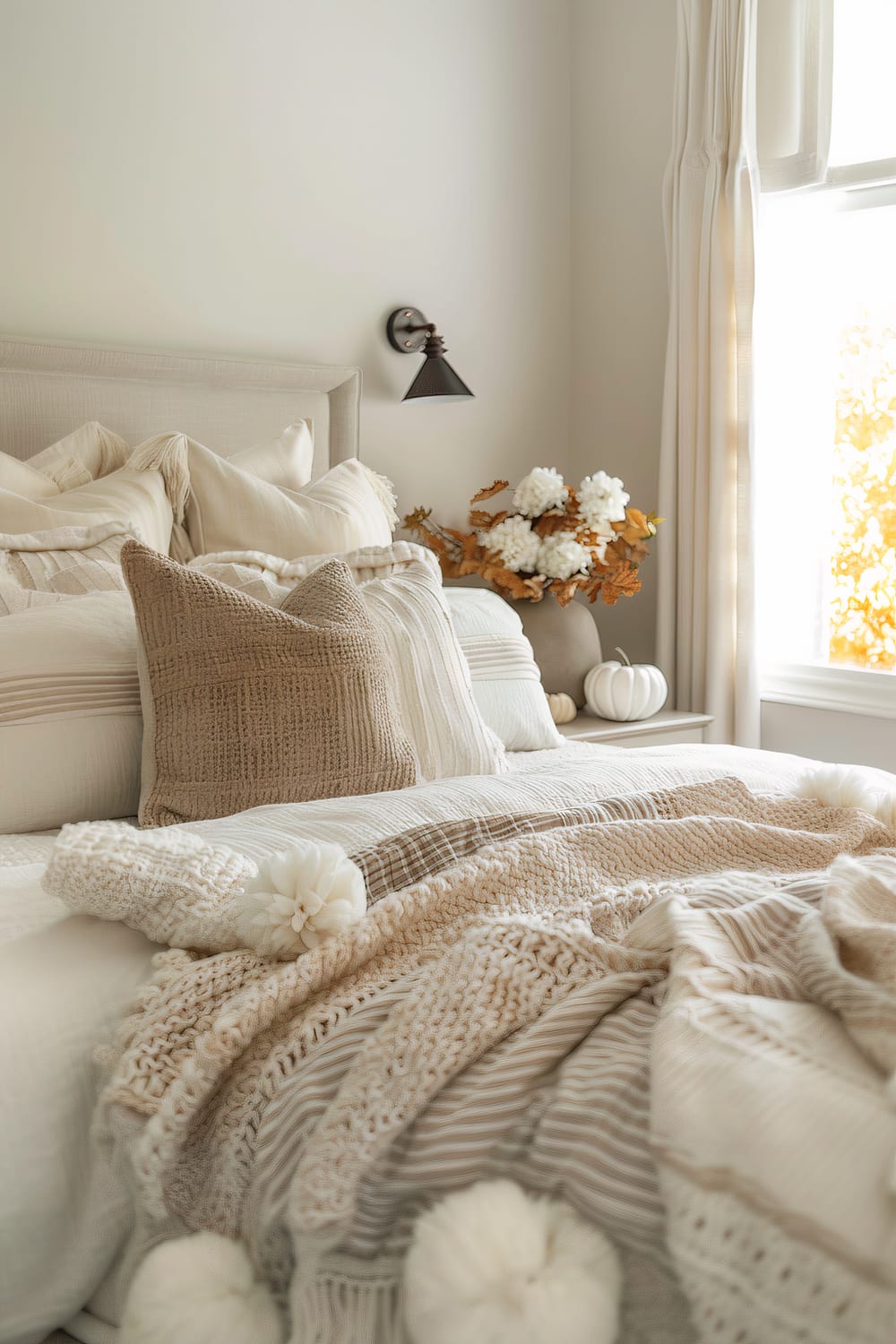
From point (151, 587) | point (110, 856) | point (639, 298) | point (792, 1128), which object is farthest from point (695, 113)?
point (792, 1128)

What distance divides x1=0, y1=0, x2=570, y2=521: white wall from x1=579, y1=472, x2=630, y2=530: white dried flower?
0.54m

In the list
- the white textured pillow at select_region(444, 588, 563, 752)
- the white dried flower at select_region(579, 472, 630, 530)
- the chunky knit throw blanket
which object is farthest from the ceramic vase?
the chunky knit throw blanket

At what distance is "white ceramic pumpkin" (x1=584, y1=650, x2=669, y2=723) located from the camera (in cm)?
268

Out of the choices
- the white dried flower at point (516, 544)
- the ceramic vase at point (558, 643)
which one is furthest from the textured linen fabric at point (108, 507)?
the ceramic vase at point (558, 643)

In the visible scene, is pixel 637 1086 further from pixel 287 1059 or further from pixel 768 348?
pixel 768 348

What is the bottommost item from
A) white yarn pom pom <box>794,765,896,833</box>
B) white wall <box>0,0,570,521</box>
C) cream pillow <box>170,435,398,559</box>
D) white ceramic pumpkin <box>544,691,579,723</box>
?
white ceramic pumpkin <box>544,691,579,723</box>

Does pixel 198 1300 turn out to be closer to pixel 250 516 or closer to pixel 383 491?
pixel 250 516

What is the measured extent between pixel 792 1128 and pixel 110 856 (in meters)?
0.61

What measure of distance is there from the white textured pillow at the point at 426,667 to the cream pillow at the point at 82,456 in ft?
1.53

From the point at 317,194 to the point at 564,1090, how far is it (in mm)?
2551

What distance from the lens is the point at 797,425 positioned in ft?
9.78

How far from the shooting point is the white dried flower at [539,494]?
2723mm

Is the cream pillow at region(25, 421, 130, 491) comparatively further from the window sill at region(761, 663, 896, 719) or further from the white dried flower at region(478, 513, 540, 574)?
the window sill at region(761, 663, 896, 719)

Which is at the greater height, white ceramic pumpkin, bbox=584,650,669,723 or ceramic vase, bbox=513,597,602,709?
ceramic vase, bbox=513,597,602,709
